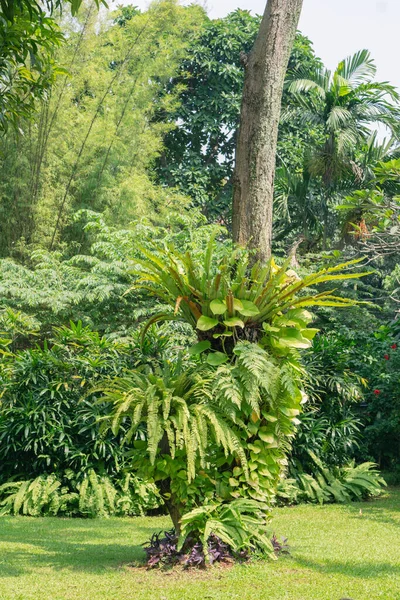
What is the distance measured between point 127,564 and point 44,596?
977 millimetres

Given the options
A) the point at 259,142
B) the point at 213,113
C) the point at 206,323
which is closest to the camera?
the point at 206,323

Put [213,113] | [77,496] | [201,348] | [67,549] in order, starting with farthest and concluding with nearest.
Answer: [213,113]
[77,496]
[67,549]
[201,348]

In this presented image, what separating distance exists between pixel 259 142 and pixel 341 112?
395 inches

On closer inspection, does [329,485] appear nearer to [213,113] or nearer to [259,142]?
[259,142]

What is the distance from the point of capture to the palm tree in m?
15.2

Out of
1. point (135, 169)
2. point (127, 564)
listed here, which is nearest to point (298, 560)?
point (127, 564)

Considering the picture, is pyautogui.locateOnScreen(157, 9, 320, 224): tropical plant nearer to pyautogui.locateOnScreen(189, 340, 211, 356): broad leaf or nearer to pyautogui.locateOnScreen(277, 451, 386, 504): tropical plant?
pyautogui.locateOnScreen(277, 451, 386, 504): tropical plant

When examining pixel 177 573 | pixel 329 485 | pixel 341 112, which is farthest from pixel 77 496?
pixel 341 112

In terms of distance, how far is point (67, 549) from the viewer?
5.52 meters

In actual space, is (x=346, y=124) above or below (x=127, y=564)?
above

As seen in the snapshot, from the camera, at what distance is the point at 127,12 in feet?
68.1

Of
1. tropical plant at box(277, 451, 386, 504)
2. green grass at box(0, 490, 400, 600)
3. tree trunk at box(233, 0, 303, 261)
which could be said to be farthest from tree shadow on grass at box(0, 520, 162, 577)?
tree trunk at box(233, 0, 303, 261)

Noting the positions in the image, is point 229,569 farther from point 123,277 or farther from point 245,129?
point 123,277

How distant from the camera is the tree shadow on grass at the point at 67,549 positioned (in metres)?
4.70
